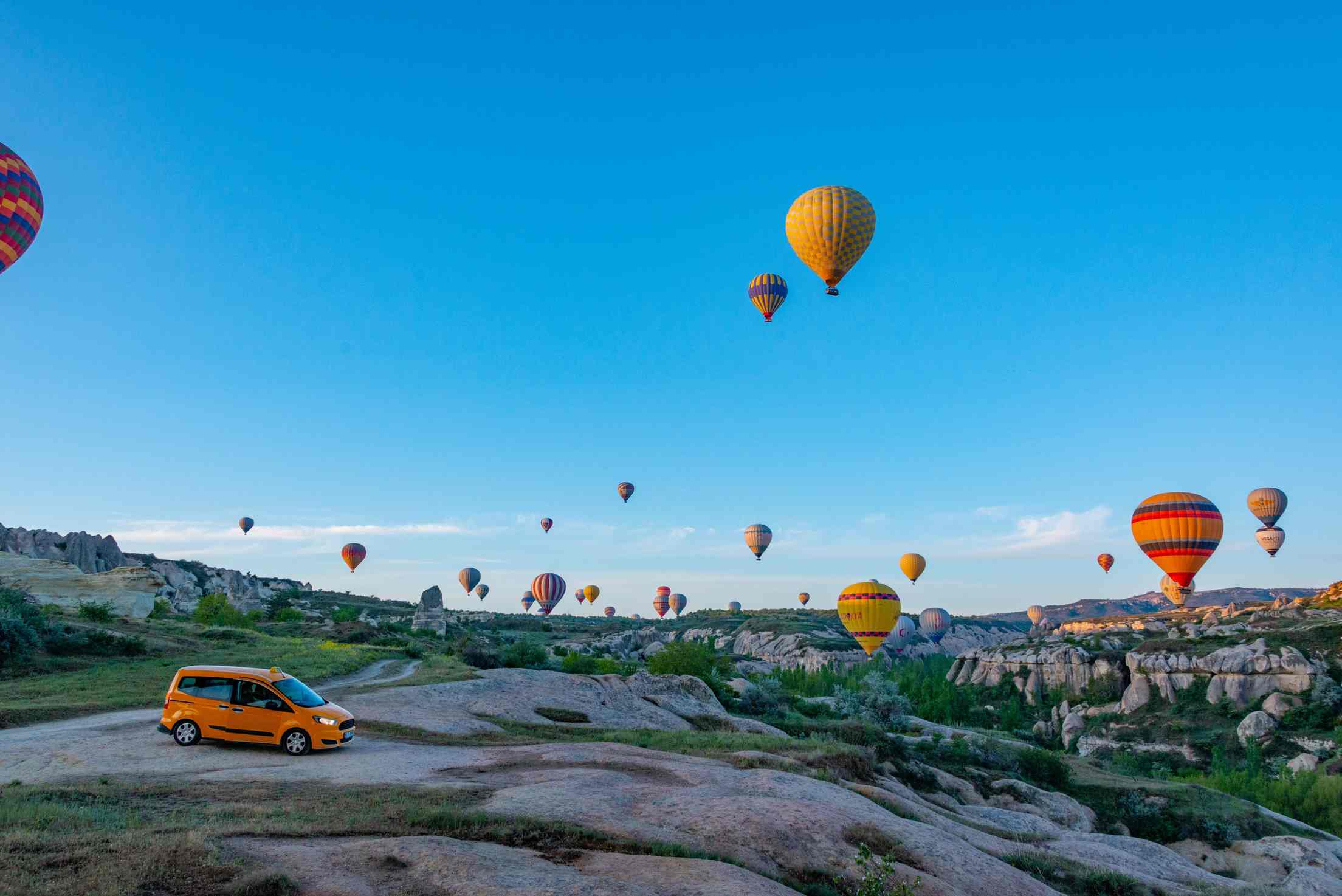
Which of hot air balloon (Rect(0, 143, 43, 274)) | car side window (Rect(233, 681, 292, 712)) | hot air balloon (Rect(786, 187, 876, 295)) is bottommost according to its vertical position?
car side window (Rect(233, 681, 292, 712))

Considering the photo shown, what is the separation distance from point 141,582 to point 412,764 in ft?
170

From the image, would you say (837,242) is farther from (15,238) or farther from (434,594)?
(434,594)

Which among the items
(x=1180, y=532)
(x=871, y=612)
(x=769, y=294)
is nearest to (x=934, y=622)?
(x=871, y=612)

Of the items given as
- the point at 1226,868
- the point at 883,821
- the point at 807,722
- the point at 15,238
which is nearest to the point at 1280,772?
the point at 1226,868

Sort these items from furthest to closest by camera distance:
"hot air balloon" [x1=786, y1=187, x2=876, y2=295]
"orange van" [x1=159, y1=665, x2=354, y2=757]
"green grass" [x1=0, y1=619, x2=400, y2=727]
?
"hot air balloon" [x1=786, y1=187, x2=876, y2=295] → "green grass" [x1=0, y1=619, x2=400, y2=727] → "orange van" [x1=159, y1=665, x2=354, y2=757]

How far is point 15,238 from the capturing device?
1640 inches

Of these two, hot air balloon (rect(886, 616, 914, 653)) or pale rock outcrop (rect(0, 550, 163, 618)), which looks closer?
pale rock outcrop (rect(0, 550, 163, 618))

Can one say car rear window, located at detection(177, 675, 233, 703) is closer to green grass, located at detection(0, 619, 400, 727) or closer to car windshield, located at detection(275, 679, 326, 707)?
car windshield, located at detection(275, 679, 326, 707)

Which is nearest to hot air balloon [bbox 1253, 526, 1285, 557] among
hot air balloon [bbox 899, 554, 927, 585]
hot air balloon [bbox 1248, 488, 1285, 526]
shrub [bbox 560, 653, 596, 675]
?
hot air balloon [bbox 1248, 488, 1285, 526]

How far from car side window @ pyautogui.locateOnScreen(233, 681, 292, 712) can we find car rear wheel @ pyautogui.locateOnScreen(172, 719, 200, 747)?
4.52ft

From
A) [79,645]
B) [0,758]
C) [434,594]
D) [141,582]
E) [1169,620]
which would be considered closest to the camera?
[0,758]

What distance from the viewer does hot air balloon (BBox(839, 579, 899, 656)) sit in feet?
313

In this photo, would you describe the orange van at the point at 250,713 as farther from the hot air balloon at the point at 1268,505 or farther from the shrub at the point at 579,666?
the hot air balloon at the point at 1268,505

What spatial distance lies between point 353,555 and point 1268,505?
464ft
